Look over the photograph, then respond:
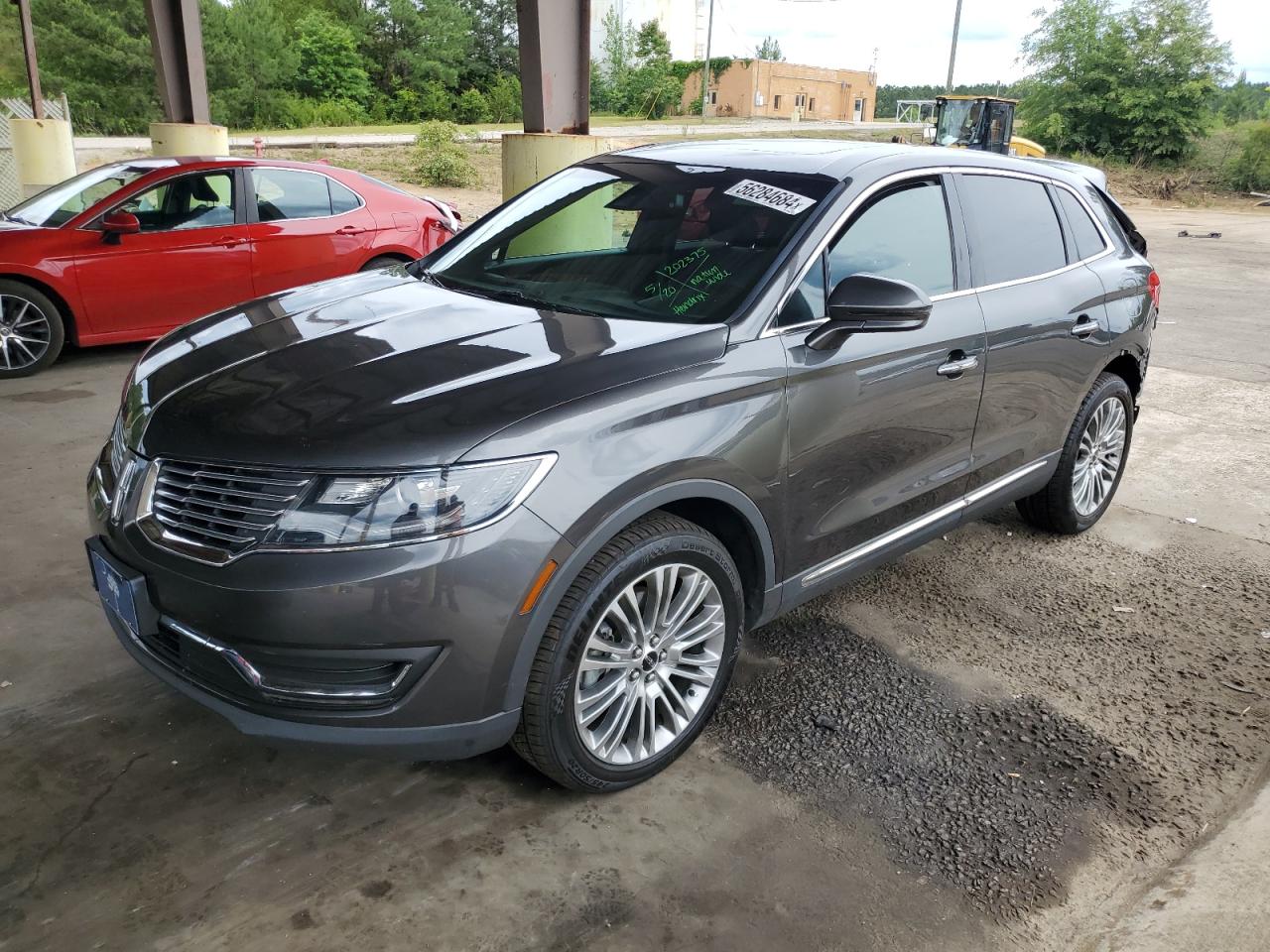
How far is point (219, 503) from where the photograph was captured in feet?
7.91

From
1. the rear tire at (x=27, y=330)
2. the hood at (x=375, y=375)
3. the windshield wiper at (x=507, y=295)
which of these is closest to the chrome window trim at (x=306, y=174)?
the rear tire at (x=27, y=330)

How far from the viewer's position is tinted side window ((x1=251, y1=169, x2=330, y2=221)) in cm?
773

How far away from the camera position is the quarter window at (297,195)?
25.4 ft

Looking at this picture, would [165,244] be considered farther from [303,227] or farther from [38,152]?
[38,152]

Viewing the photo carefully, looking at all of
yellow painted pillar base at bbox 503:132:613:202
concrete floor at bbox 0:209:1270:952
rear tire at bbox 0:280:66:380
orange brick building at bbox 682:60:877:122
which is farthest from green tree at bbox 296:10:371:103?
concrete floor at bbox 0:209:1270:952

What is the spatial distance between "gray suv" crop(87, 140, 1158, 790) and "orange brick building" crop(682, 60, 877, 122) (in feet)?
257

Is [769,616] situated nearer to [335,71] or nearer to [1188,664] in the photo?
[1188,664]

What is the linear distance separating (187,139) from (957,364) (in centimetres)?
1130

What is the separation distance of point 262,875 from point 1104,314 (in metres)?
3.93

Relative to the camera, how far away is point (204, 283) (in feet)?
24.4

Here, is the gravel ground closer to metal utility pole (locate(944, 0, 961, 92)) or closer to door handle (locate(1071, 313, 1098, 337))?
door handle (locate(1071, 313, 1098, 337))

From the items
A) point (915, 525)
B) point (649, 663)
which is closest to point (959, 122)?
point (915, 525)

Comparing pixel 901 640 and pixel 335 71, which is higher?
pixel 335 71

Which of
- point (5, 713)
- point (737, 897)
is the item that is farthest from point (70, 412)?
point (737, 897)
